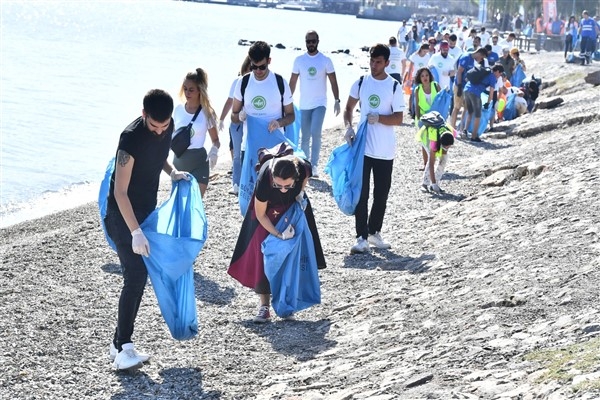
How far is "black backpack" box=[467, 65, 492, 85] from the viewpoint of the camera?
19656 millimetres

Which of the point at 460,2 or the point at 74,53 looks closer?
the point at 74,53

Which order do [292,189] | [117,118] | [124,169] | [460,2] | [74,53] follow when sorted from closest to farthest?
[124,169]
[292,189]
[117,118]
[74,53]
[460,2]

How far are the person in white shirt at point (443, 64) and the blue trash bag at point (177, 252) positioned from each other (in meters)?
14.1

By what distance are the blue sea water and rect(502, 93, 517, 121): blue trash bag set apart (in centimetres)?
539

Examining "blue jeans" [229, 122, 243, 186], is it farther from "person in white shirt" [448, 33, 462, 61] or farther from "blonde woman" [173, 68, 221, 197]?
"person in white shirt" [448, 33, 462, 61]

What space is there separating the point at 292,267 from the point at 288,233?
0.26m

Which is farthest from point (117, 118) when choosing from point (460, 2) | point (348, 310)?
point (460, 2)

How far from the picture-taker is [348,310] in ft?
29.6

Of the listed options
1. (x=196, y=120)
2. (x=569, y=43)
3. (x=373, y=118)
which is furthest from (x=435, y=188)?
(x=569, y=43)

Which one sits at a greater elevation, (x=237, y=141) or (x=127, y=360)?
(x=237, y=141)

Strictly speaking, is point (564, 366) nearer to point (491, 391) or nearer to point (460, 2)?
point (491, 391)

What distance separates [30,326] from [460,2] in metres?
158

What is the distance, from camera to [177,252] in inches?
301

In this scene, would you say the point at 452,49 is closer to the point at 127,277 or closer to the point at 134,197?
the point at 134,197
